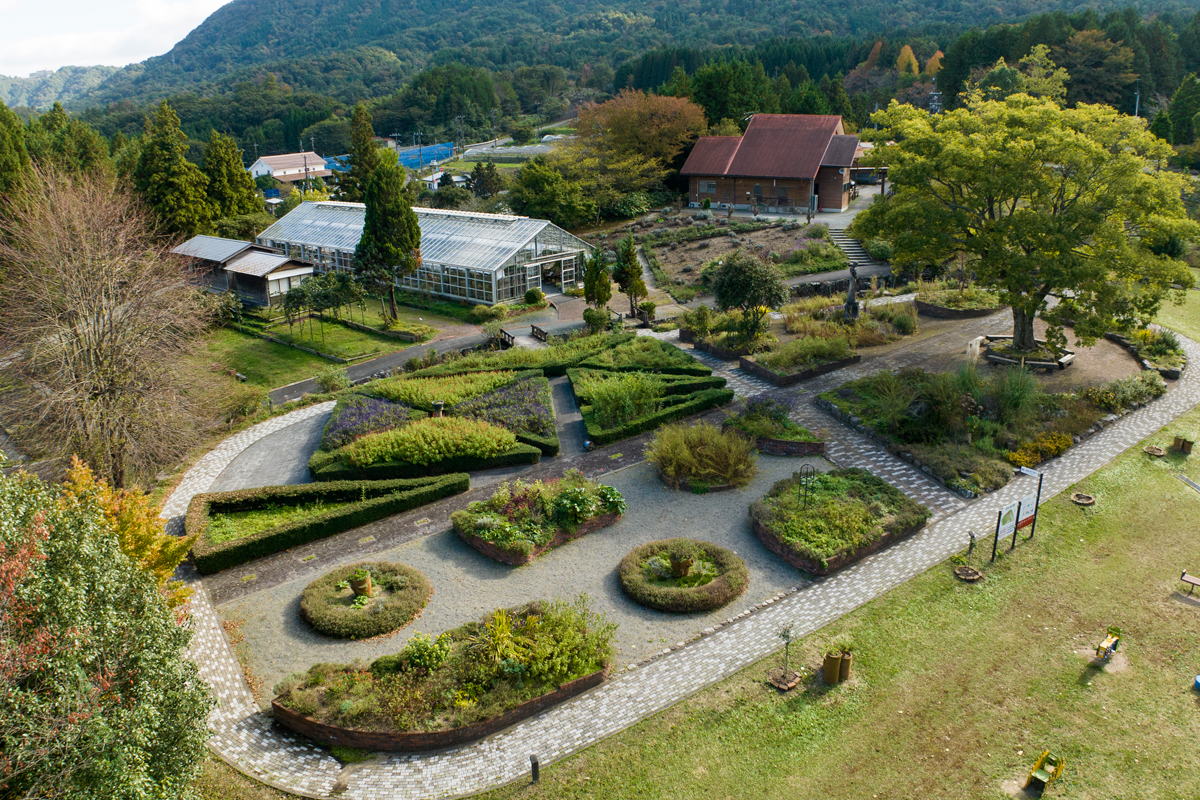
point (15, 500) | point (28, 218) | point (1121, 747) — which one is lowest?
point (1121, 747)

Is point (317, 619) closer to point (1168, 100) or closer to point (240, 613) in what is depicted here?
point (240, 613)

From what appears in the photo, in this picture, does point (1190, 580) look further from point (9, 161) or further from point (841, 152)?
point (9, 161)

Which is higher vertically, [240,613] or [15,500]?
[15,500]

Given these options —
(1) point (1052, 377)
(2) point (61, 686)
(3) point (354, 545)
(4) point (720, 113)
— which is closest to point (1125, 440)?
(1) point (1052, 377)

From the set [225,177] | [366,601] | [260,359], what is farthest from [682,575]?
[225,177]

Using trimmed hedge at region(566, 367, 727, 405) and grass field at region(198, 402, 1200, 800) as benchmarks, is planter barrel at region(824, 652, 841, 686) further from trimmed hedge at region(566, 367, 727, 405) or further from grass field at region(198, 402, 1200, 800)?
trimmed hedge at region(566, 367, 727, 405)

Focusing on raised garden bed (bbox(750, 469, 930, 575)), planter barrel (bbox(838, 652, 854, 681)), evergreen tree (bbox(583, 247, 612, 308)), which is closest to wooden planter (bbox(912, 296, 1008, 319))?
evergreen tree (bbox(583, 247, 612, 308))

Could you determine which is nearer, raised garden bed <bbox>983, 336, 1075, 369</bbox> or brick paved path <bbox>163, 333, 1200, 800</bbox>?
brick paved path <bbox>163, 333, 1200, 800</bbox>
